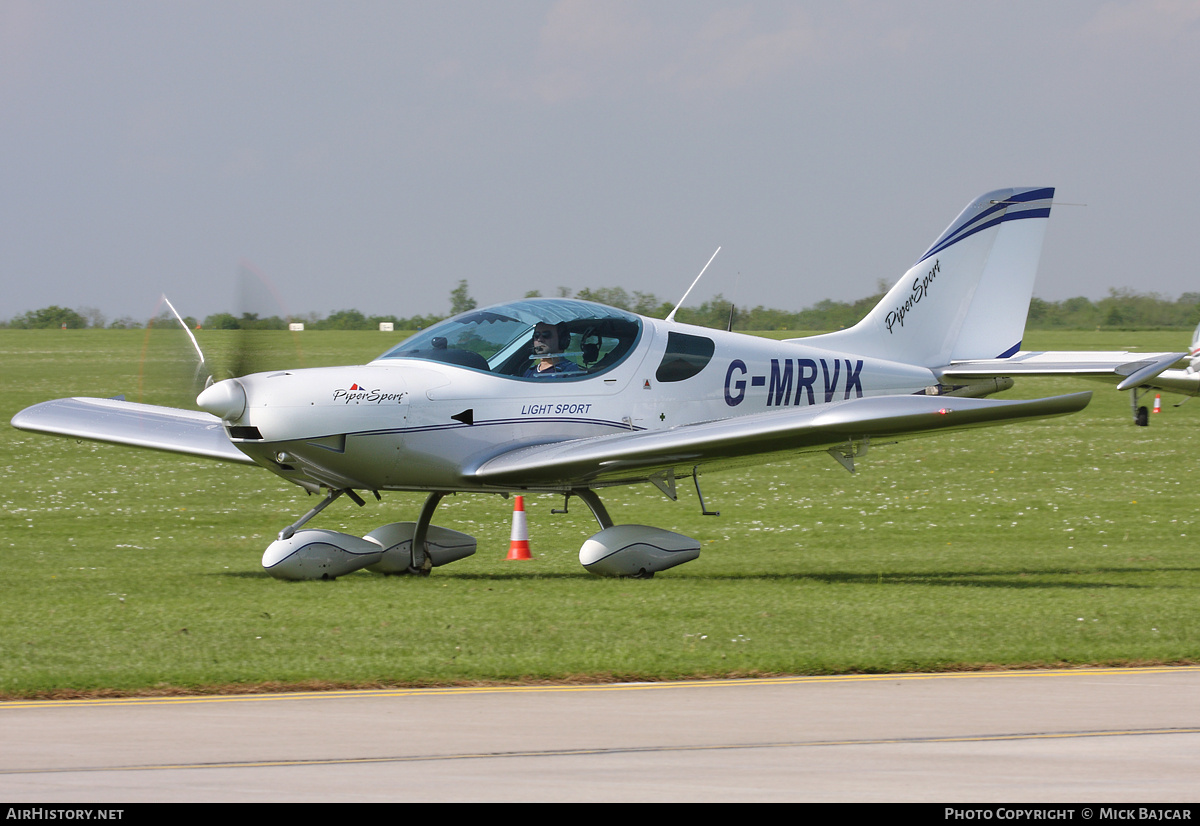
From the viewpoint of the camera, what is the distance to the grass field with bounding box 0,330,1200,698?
26.7 feet

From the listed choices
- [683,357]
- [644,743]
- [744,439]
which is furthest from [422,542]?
[644,743]

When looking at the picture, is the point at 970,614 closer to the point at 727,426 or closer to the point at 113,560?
the point at 727,426

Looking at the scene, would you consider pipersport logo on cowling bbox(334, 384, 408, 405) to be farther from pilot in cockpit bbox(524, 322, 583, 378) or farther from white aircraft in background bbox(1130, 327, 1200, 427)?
white aircraft in background bbox(1130, 327, 1200, 427)

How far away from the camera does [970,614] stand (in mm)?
9672

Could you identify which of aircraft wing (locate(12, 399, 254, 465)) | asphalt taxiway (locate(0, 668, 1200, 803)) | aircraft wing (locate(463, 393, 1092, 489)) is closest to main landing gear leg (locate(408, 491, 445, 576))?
aircraft wing (locate(463, 393, 1092, 489))

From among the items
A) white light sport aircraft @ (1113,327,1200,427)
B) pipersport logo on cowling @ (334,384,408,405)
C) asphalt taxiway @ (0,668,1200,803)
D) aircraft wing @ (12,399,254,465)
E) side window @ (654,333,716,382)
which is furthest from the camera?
aircraft wing @ (12,399,254,465)

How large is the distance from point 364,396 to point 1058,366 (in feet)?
23.5

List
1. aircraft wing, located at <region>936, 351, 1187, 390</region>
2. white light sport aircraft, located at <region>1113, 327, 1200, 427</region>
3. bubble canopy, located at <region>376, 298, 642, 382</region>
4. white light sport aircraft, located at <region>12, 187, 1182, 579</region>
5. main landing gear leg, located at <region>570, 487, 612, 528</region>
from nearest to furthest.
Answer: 1. white light sport aircraft, located at <region>12, 187, 1182, 579</region>
2. bubble canopy, located at <region>376, 298, 642, 382</region>
3. main landing gear leg, located at <region>570, 487, 612, 528</region>
4. white light sport aircraft, located at <region>1113, 327, 1200, 427</region>
5. aircraft wing, located at <region>936, 351, 1187, 390</region>

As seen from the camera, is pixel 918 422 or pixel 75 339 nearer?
pixel 918 422

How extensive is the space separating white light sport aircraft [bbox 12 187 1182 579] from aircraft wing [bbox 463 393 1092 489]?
0.02 metres

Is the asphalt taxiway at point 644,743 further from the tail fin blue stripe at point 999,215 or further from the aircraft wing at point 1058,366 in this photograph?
the tail fin blue stripe at point 999,215
